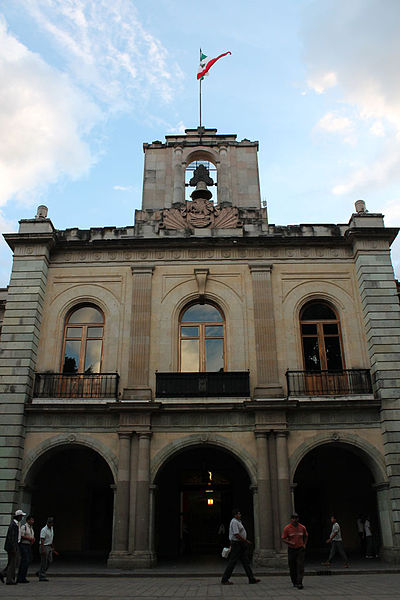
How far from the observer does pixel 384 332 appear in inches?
653

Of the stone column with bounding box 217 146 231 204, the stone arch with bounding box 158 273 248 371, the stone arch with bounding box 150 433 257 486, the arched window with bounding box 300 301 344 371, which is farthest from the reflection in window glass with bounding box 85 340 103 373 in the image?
the stone column with bounding box 217 146 231 204

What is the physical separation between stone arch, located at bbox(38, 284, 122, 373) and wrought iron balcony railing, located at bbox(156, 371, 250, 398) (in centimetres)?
183

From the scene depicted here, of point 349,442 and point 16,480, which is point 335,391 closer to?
point 349,442

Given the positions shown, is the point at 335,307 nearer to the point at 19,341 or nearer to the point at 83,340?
the point at 83,340

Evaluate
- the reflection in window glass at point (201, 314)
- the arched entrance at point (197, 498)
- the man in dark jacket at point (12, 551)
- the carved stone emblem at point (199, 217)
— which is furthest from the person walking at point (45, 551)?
the carved stone emblem at point (199, 217)

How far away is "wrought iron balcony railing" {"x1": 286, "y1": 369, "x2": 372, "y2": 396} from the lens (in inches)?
643

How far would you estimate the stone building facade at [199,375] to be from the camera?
611 inches

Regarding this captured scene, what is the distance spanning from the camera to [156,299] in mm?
17781

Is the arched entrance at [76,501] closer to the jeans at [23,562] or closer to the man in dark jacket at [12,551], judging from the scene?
the jeans at [23,562]

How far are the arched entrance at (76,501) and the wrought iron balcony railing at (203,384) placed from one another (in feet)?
13.7

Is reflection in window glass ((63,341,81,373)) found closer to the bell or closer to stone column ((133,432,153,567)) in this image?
stone column ((133,432,153,567))

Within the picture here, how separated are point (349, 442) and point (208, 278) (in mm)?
6978

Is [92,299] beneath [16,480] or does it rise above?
above

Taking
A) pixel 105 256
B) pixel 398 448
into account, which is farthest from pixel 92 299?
pixel 398 448
